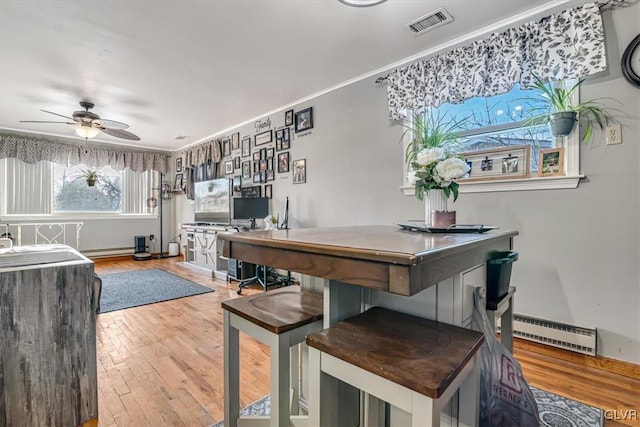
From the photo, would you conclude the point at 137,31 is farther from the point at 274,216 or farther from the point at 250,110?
the point at 274,216

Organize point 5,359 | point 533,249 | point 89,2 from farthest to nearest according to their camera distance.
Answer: point 533,249, point 89,2, point 5,359

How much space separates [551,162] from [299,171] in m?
2.60

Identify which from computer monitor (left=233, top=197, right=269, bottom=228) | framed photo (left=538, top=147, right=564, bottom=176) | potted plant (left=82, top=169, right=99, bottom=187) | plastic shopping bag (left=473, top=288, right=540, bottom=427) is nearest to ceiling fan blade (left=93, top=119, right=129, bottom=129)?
computer monitor (left=233, top=197, right=269, bottom=228)

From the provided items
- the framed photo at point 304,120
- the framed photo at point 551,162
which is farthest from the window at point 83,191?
the framed photo at point 551,162

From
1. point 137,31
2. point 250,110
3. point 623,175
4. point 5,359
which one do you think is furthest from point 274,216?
point 623,175

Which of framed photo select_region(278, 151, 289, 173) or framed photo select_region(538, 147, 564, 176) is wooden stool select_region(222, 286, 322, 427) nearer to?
framed photo select_region(538, 147, 564, 176)

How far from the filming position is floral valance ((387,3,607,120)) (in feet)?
6.08

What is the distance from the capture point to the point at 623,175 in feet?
6.01

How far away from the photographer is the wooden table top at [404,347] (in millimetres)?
669

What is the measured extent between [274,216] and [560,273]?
317cm

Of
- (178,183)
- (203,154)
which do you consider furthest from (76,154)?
(203,154)

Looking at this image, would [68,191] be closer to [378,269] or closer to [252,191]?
[252,191]

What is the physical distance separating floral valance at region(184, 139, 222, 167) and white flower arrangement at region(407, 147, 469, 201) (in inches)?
178

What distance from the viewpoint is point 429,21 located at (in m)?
2.20
